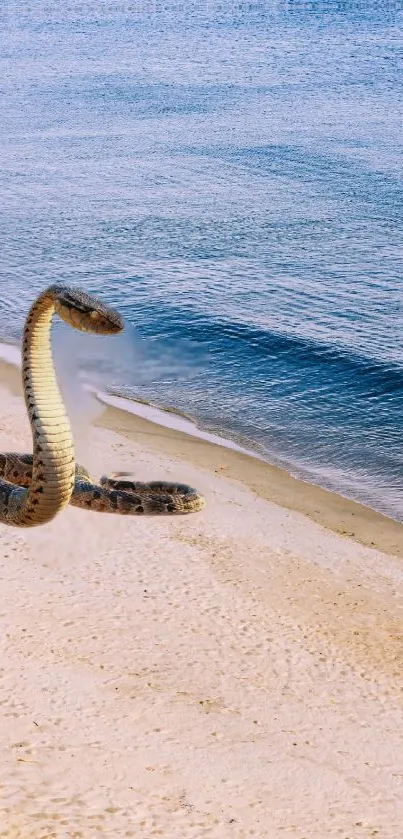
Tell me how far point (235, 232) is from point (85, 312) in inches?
1840

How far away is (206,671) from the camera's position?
762 inches

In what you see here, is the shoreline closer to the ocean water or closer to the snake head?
the ocean water

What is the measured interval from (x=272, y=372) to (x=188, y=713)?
930 inches

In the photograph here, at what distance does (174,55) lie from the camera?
113 metres

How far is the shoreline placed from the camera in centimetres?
2716

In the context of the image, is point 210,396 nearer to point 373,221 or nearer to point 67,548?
point 67,548

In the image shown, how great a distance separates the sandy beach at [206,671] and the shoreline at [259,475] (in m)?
0.12

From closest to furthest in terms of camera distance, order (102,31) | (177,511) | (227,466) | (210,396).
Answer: (177,511)
(227,466)
(210,396)
(102,31)

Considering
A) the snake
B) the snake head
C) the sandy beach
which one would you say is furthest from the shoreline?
the snake head

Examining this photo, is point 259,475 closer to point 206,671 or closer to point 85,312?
point 206,671

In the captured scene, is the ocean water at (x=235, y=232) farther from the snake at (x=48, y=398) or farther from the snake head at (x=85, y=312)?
the snake head at (x=85, y=312)

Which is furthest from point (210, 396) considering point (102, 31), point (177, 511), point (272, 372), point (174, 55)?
point (102, 31)

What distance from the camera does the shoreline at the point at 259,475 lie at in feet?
89.1

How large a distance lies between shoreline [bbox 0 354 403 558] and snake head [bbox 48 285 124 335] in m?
16.1
